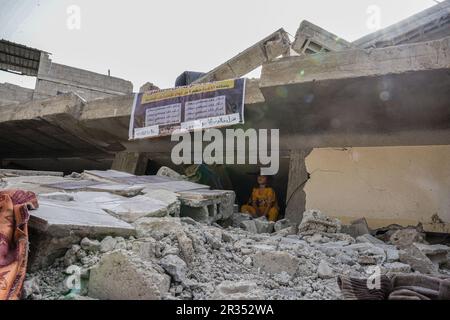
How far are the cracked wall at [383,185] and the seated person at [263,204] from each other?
1200 millimetres

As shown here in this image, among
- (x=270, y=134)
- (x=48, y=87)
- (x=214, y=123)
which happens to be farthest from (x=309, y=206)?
(x=48, y=87)

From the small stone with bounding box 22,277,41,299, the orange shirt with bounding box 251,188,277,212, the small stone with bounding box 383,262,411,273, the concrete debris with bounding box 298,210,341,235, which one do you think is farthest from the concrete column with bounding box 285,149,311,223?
the small stone with bounding box 22,277,41,299

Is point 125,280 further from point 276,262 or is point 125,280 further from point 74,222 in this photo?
point 276,262

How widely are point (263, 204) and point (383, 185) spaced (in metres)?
2.34

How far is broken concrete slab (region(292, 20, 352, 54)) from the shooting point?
28.6ft

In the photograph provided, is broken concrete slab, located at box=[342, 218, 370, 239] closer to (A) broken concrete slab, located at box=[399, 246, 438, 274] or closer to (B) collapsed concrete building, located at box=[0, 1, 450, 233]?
(B) collapsed concrete building, located at box=[0, 1, 450, 233]

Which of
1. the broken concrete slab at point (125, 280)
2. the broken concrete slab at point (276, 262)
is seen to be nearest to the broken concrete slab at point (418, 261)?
the broken concrete slab at point (276, 262)

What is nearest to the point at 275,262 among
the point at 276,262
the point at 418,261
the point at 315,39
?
the point at 276,262

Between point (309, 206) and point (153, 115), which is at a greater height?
point (153, 115)

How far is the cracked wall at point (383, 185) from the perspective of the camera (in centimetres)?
469

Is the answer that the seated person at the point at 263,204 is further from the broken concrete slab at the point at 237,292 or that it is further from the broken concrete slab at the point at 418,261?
the broken concrete slab at the point at 237,292

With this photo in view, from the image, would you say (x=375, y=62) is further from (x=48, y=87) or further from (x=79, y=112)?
(x=48, y=87)
